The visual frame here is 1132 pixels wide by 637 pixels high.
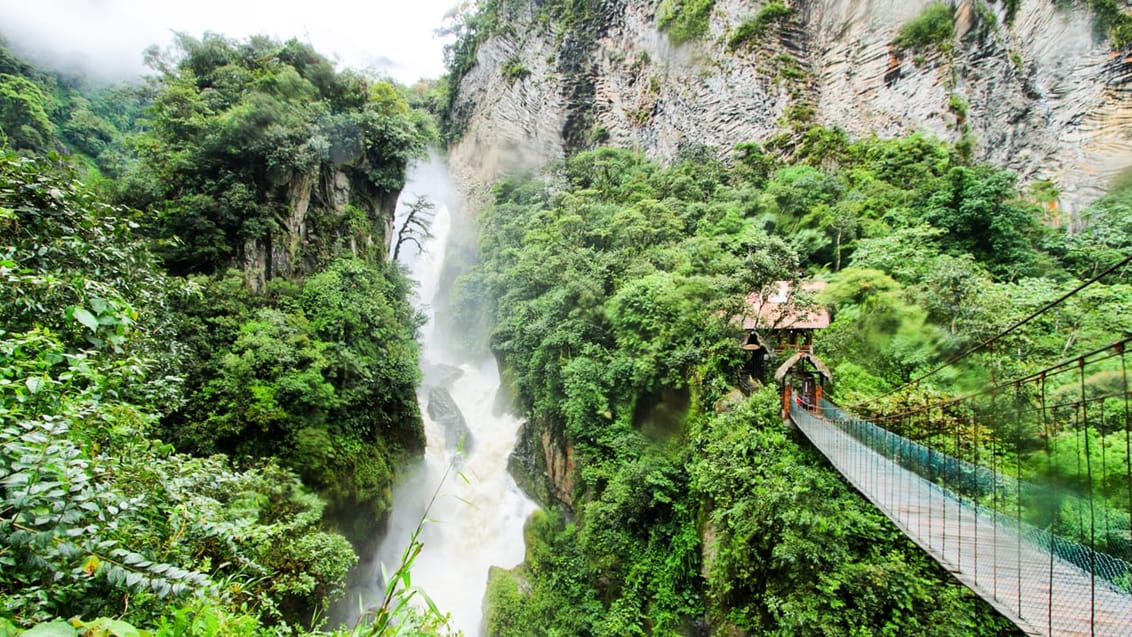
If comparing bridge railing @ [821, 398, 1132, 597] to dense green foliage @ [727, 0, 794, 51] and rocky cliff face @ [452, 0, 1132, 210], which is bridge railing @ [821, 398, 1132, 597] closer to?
rocky cliff face @ [452, 0, 1132, 210]

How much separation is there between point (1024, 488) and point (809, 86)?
54.1 feet

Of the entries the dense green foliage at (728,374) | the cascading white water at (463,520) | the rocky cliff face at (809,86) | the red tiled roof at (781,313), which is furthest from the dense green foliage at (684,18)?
the cascading white water at (463,520)

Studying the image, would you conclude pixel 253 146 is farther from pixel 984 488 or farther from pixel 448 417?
pixel 984 488

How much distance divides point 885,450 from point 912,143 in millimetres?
12307

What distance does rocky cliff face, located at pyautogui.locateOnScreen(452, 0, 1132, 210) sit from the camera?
10.5m

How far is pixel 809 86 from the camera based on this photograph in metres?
16.6

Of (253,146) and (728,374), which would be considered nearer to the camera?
(728,374)

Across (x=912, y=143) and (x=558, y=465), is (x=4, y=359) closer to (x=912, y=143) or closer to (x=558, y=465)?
(x=558, y=465)

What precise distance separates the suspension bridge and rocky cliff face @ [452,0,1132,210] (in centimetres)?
815

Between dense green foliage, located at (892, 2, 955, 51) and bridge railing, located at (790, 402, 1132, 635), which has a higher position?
dense green foliage, located at (892, 2, 955, 51)

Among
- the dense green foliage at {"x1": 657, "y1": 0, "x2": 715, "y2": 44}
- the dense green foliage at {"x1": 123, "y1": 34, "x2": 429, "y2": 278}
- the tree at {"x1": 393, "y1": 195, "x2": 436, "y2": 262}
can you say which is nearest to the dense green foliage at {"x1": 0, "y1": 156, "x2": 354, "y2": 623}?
the dense green foliage at {"x1": 123, "y1": 34, "x2": 429, "y2": 278}

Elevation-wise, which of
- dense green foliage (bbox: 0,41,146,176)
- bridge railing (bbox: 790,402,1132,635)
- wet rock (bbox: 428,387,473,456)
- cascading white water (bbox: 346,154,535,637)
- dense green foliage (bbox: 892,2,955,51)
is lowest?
cascading white water (bbox: 346,154,535,637)

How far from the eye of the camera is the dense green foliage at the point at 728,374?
5.09 metres

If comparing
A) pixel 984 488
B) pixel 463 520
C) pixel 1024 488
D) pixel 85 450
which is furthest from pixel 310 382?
pixel 1024 488
